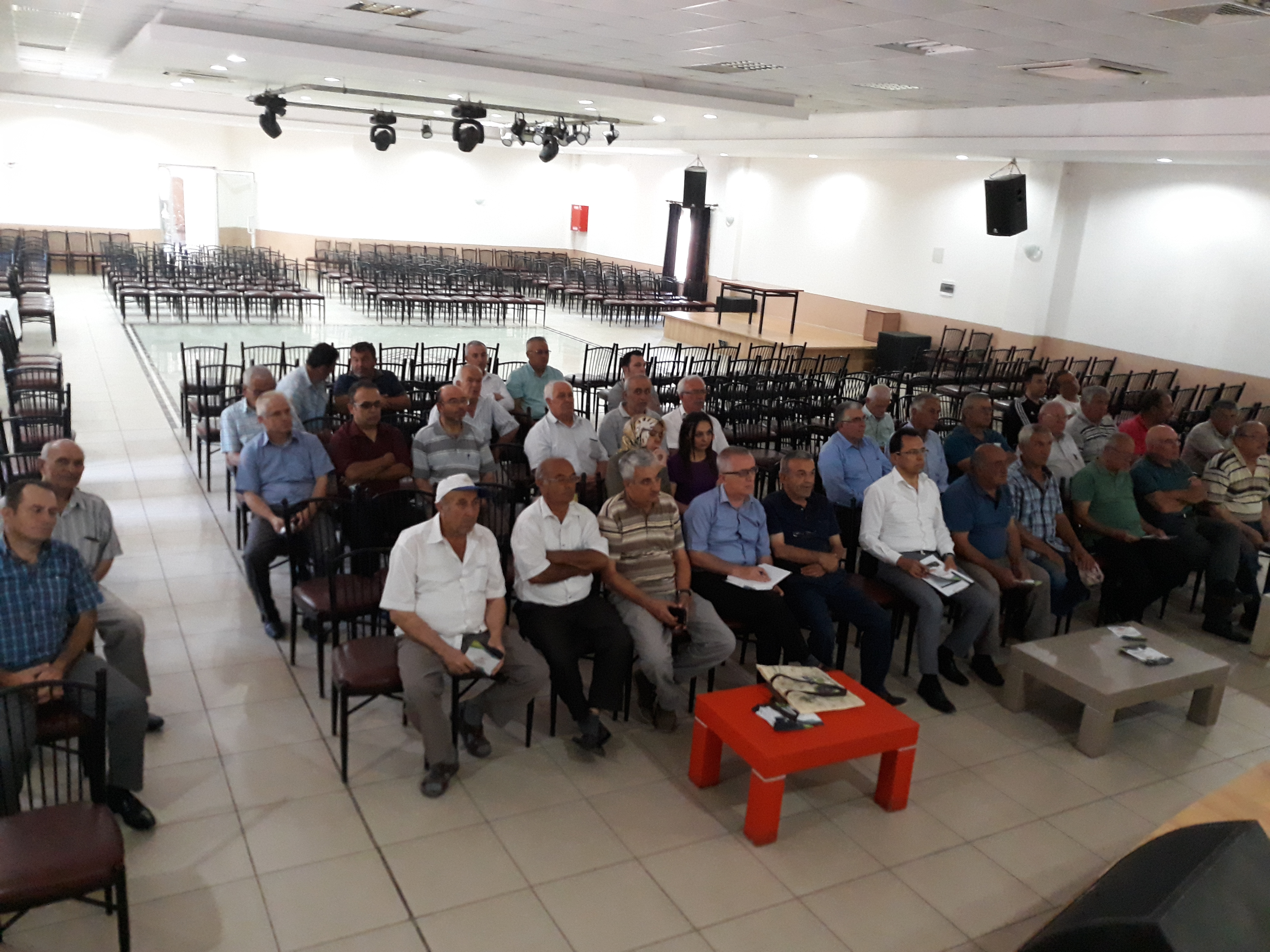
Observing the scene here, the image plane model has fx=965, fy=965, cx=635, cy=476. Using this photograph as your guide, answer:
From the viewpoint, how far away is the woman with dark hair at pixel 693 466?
5.24m

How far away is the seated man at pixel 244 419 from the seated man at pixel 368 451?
606 millimetres

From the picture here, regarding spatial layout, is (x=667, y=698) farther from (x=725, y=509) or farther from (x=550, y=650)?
(x=725, y=509)

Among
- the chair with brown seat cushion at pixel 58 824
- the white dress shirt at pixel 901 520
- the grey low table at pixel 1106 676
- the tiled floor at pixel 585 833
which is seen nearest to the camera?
the chair with brown seat cushion at pixel 58 824

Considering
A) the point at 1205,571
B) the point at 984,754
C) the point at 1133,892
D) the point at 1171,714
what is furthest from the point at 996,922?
the point at 1205,571

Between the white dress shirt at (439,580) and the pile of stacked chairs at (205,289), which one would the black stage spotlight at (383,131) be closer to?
the pile of stacked chairs at (205,289)

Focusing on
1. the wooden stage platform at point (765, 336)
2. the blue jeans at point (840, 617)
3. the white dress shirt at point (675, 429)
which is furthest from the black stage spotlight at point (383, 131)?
the blue jeans at point (840, 617)

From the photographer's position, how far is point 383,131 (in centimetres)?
1329

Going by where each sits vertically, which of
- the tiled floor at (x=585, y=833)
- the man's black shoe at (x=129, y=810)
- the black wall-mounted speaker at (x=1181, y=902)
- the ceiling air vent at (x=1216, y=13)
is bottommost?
the tiled floor at (x=585, y=833)

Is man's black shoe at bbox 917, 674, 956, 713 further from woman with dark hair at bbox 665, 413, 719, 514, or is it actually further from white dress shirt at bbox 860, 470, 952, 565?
woman with dark hair at bbox 665, 413, 719, 514

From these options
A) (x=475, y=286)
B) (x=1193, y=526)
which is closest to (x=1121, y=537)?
(x=1193, y=526)

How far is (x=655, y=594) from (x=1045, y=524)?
2461 millimetres

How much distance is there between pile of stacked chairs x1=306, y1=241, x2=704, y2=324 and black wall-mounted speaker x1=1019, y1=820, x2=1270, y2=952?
48.2ft

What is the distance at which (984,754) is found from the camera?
4273 millimetres

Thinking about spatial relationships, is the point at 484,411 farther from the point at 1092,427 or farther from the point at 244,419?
the point at 1092,427
